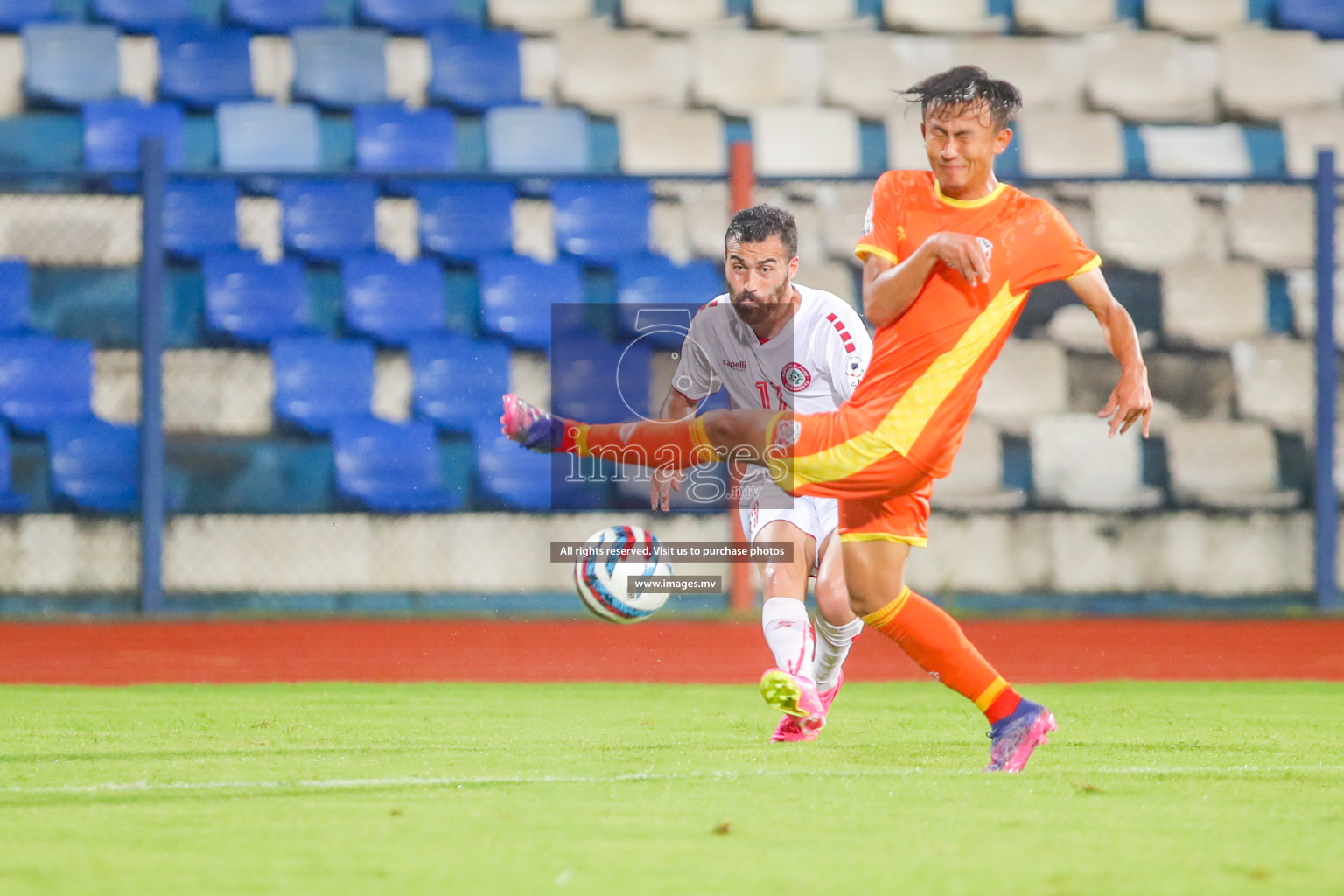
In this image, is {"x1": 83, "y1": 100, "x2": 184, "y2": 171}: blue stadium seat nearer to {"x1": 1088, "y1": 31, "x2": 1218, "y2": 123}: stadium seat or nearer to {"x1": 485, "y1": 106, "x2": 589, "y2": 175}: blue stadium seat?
{"x1": 485, "y1": 106, "x2": 589, "y2": 175}: blue stadium seat

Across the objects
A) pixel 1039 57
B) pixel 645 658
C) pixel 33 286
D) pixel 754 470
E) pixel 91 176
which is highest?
pixel 1039 57

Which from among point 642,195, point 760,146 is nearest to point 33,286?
point 642,195

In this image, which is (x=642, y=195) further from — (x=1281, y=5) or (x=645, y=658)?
(x=1281, y=5)

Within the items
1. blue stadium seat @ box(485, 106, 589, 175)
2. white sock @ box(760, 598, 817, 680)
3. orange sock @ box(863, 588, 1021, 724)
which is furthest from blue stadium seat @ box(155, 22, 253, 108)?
orange sock @ box(863, 588, 1021, 724)

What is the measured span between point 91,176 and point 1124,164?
6.99 m

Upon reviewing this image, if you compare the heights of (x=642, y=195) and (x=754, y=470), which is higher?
(x=642, y=195)

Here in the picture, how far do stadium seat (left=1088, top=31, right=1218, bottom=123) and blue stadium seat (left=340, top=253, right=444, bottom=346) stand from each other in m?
5.18

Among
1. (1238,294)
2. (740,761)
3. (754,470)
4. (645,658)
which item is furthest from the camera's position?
(1238,294)

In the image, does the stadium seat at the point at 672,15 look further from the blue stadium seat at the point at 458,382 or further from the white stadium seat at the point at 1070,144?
the blue stadium seat at the point at 458,382

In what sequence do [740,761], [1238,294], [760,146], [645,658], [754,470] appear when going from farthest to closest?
[760,146] < [1238,294] < [645,658] < [754,470] < [740,761]

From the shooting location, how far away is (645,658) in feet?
25.7

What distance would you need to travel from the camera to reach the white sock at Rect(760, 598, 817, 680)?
481 centimetres

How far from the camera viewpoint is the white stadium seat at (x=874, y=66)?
11555 mm

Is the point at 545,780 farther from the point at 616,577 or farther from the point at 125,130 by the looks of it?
the point at 125,130
